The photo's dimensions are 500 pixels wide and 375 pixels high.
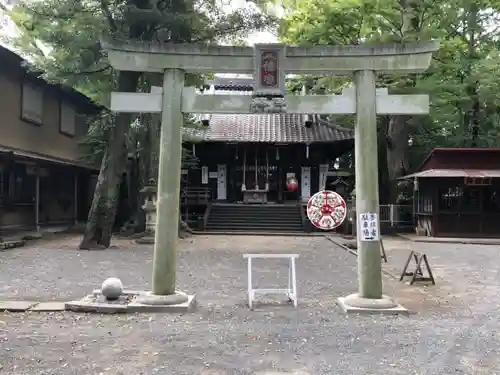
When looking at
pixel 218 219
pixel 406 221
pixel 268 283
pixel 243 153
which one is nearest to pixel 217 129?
pixel 243 153

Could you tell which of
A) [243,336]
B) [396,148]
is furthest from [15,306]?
[396,148]

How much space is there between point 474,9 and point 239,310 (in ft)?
72.5

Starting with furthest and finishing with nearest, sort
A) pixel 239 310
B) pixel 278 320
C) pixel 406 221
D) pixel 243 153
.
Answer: pixel 243 153 < pixel 406 221 < pixel 239 310 < pixel 278 320

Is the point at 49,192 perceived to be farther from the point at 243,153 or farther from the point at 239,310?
the point at 239,310

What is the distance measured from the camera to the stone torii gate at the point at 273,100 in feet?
27.0

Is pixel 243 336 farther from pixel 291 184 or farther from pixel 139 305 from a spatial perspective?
pixel 291 184

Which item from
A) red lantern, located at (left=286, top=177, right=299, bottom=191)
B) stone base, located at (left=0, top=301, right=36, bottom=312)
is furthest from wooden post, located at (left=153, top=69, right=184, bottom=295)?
red lantern, located at (left=286, top=177, right=299, bottom=191)

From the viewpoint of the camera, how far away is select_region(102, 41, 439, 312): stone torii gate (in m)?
8.24

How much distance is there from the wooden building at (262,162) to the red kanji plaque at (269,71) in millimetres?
20387

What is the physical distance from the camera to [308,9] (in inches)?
937

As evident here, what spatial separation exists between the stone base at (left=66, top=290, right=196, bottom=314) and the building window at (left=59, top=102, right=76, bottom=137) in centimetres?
1798

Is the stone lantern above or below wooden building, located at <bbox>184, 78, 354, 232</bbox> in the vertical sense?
below

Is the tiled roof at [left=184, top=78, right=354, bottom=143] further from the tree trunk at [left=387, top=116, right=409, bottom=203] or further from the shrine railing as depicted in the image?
the shrine railing

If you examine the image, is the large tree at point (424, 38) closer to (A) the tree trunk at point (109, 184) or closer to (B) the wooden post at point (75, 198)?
(A) the tree trunk at point (109, 184)
